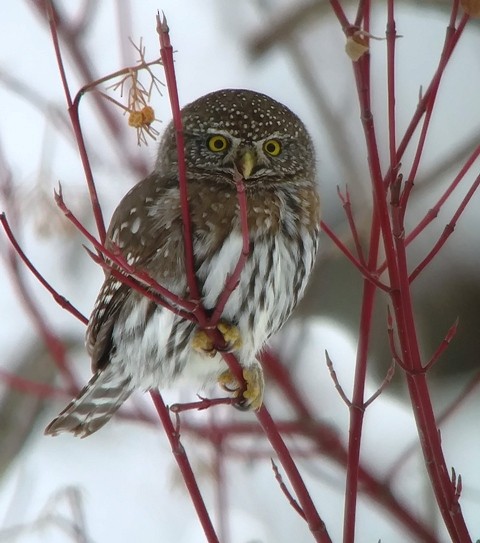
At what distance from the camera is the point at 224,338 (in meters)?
2.85

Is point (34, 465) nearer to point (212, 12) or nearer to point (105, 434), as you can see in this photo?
point (105, 434)

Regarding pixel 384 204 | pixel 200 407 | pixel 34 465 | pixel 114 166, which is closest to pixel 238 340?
pixel 200 407

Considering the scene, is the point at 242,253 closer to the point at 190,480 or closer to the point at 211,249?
the point at 190,480

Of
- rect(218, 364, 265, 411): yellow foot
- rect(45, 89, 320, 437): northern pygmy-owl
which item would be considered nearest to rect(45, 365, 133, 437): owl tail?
rect(45, 89, 320, 437): northern pygmy-owl

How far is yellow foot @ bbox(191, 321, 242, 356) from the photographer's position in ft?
9.27

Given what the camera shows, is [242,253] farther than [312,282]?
No

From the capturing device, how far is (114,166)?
14.6 feet

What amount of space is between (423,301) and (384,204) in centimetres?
277

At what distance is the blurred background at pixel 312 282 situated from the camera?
419 centimetres

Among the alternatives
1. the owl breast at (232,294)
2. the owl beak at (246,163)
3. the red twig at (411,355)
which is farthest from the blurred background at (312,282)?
the red twig at (411,355)

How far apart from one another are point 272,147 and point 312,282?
140 cm

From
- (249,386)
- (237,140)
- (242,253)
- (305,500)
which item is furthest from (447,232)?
(237,140)

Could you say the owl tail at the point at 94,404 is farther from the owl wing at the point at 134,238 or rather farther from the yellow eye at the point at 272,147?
the yellow eye at the point at 272,147

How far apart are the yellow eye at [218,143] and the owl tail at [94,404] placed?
2.78 feet
